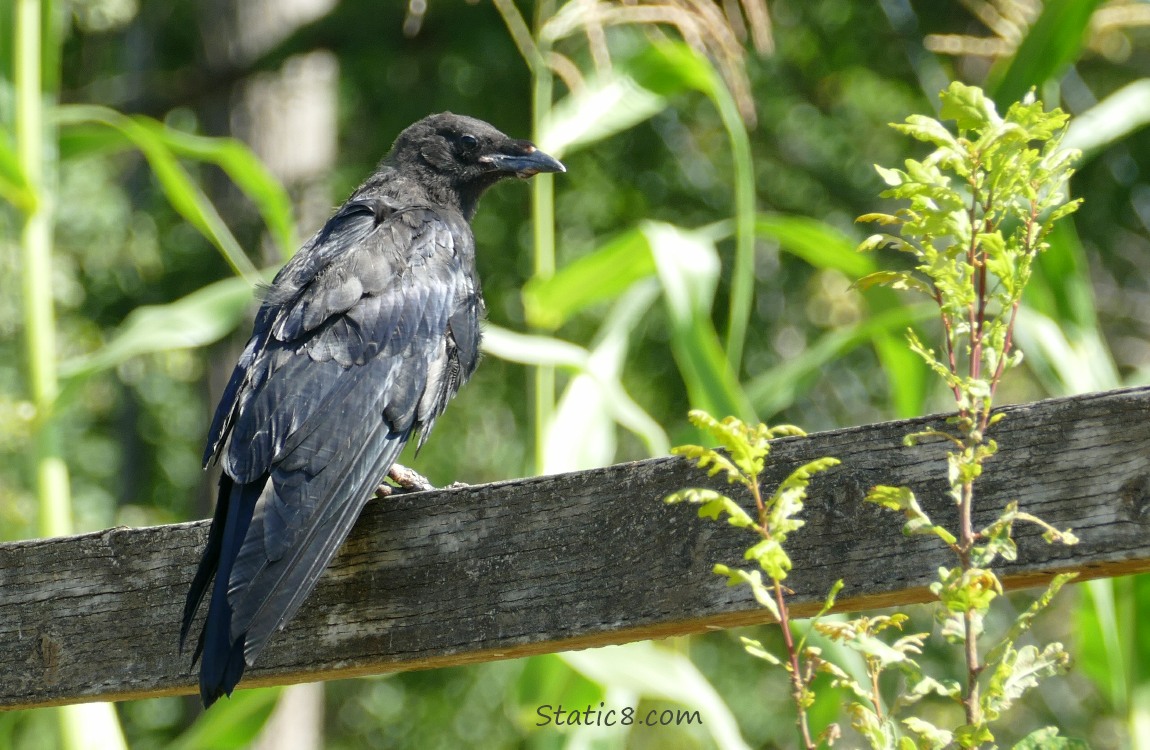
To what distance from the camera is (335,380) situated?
2.53m

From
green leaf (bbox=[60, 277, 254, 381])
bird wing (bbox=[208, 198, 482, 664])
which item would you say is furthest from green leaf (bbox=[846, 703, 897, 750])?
green leaf (bbox=[60, 277, 254, 381])

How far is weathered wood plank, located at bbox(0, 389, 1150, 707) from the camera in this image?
146 cm

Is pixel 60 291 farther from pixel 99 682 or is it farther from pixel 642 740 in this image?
pixel 99 682

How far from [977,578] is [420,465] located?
7310 mm

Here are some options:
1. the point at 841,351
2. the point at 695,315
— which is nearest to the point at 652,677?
the point at 695,315

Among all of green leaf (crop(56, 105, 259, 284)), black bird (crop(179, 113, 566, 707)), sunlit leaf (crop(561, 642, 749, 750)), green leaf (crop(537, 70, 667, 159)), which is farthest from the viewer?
green leaf (crop(537, 70, 667, 159))

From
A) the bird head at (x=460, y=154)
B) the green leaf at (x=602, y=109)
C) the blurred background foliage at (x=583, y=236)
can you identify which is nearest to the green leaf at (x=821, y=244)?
the blurred background foliage at (x=583, y=236)

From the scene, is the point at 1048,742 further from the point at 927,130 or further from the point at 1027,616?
the point at 927,130

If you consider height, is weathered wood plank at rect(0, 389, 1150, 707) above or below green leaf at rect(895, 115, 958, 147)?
below

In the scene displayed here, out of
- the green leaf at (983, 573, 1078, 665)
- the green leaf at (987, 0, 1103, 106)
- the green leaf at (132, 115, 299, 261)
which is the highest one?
the green leaf at (132, 115, 299, 261)

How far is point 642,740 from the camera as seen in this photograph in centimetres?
877

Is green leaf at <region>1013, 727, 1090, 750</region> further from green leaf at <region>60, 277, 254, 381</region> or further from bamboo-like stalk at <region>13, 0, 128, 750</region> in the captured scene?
green leaf at <region>60, 277, 254, 381</region>

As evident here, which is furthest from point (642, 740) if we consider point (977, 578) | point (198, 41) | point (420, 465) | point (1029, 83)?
point (977, 578)

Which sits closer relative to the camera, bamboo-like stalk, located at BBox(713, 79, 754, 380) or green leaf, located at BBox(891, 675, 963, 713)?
green leaf, located at BBox(891, 675, 963, 713)
